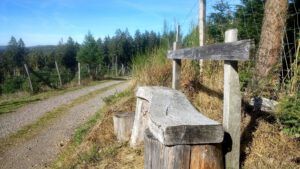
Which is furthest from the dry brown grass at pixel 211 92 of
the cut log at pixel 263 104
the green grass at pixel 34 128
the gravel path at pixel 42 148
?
the green grass at pixel 34 128

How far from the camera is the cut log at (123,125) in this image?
5.82 meters

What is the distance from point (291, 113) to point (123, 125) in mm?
3093

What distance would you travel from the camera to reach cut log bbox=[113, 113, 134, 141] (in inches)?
229

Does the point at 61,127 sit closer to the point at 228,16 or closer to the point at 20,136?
the point at 20,136

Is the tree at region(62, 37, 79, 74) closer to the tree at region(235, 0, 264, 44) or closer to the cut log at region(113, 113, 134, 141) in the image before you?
the tree at region(235, 0, 264, 44)

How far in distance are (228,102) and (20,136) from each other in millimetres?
6578

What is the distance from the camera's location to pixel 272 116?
4008 millimetres

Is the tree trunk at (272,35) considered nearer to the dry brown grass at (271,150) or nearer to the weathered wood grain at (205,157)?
the dry brown grass at (271,150)

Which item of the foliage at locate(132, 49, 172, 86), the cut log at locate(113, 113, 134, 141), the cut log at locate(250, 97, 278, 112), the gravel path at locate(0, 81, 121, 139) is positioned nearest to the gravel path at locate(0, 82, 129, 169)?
the gravel path at locate(0, 81, 121, 139)

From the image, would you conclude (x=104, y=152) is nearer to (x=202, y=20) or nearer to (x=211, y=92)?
(x=211, y=92)

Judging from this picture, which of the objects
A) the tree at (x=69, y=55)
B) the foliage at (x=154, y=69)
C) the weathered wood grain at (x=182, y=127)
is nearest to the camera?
the weathered wood grain at (x=182, y=127)

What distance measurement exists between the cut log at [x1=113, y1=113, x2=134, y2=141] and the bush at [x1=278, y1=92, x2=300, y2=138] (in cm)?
288

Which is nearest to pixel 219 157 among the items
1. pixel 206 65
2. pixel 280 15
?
pixel 280 15

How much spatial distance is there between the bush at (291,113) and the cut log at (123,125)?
9.44 ft
